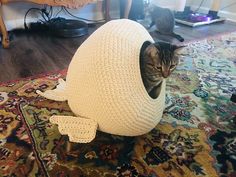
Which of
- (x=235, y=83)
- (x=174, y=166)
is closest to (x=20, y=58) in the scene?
(x=174, y=166)

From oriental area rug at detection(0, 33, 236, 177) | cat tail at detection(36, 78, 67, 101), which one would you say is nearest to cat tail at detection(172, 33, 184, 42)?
oriental area rug at detection(0, 33, 236, 177)

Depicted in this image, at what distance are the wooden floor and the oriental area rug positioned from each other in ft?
0.67

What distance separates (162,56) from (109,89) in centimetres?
24

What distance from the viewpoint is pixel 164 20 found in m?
2.21

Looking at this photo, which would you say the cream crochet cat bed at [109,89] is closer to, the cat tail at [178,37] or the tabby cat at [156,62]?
the tabby cat at [156,62]

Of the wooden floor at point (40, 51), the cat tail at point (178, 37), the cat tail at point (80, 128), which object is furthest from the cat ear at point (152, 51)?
the cat tail at point (178, 37)

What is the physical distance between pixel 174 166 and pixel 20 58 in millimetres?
1381

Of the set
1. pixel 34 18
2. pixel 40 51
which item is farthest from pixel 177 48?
pixel 34 18

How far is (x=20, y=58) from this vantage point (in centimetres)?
173

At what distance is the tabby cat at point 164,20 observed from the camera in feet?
7.08

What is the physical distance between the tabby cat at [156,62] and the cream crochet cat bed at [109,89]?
1.6 inches

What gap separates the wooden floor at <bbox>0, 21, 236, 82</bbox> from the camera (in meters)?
1.56

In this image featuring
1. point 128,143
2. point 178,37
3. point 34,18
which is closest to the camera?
point 128,143

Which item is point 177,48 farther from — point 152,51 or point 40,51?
point 40,51
